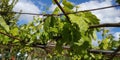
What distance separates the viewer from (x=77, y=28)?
5.37 ft

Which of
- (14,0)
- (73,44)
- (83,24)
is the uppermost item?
(83,24)

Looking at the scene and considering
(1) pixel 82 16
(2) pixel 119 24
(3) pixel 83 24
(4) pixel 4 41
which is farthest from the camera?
(4) pixel 4 41

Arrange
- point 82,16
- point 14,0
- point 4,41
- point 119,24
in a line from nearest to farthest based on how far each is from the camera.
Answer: point 119,24 < point 82,16 < point 4,41 < point 14,0

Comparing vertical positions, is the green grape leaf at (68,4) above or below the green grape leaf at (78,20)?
above

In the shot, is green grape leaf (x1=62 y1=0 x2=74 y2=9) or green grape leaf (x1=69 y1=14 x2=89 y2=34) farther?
green grape leaf (x1=62 y1=0 x2=74 y2=9)

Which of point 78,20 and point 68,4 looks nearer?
point 78,20

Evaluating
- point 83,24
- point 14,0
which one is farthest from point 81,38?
point 14,0

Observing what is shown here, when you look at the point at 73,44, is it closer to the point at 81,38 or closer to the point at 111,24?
the point at 81,38

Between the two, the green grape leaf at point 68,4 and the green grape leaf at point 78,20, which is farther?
the green grape leaf at point 68,4

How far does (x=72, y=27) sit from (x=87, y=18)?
0.28 ft

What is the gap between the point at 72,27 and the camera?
5.45 ft

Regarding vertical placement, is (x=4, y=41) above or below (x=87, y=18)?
below

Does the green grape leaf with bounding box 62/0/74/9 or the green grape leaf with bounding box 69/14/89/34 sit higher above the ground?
the green grape leaf with bounding box 62/0/74/9

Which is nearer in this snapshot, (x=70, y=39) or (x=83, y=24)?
(x=83, y=24)
